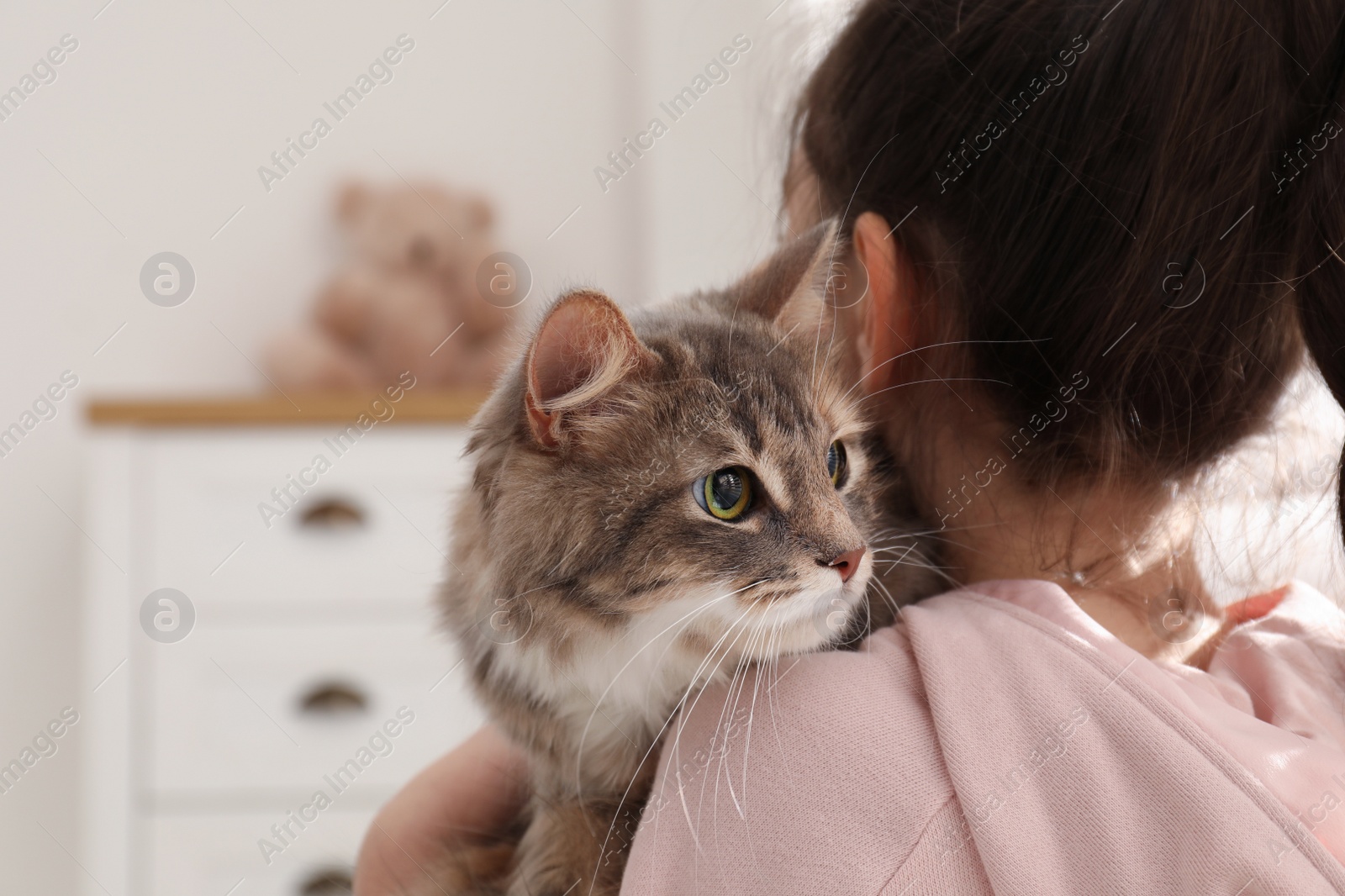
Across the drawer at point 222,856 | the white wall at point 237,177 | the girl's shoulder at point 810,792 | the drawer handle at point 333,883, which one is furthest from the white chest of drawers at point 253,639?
the girl's shoulder at point 810,792

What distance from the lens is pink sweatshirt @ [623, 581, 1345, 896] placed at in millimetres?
612

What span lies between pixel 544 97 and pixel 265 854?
2.12 m

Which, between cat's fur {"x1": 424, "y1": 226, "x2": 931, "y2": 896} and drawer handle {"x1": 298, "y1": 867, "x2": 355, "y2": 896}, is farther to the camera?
drawer handle {"x1": 298, "y1": 867, "x2": 355, "y2": 896}

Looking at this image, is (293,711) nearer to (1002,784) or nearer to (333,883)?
(333,883)

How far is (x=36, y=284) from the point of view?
8.59 feet

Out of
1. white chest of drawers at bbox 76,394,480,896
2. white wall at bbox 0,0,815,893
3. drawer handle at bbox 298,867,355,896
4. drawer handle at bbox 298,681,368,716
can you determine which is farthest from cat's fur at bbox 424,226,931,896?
white wall at bbox 0,0,815,893

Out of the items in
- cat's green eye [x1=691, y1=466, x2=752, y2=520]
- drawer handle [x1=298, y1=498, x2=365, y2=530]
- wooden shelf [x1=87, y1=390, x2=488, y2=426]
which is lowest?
cat's green eye [x1=691, y1=466, x2=752, y2=520]

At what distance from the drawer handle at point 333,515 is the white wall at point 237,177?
840mm

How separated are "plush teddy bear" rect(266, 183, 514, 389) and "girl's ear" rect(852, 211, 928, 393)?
175 centimetres

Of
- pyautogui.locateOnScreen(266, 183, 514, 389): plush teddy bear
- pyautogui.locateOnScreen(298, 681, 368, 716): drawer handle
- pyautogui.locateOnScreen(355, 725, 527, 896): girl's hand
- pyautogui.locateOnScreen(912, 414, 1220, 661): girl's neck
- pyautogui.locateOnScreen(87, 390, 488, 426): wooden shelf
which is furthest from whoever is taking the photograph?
pyautogui.locateOnScreen(266, 183, 514, 389): plush teddy bear

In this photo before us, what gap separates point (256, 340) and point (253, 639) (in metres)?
1.00

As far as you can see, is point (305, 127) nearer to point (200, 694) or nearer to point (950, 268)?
point (200, 694)

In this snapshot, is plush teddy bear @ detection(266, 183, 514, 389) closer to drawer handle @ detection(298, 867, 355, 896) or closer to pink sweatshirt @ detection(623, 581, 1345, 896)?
drawer handle @ detection(298, 867, 355, 896)

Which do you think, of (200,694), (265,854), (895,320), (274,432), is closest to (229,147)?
(274,432)
